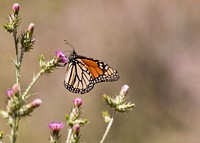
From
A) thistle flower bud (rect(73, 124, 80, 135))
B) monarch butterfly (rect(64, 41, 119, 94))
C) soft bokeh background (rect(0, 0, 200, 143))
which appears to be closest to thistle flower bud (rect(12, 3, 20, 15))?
monarch butterfly (rect(64, 41, 119, 94))

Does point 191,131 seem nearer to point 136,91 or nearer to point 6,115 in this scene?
point 136,91

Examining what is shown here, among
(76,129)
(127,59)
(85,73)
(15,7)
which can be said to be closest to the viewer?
(76,129)

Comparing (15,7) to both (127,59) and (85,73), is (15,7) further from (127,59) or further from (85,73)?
(127,59)

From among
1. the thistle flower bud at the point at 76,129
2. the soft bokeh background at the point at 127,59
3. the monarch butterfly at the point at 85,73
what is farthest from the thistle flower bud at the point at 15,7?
the soft bokeh background at the point at 127,59

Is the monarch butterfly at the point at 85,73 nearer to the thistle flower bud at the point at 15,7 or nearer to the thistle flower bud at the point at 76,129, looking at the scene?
the thistle flower bud at the point at 15,7

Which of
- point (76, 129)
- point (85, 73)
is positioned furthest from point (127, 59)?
point (76, 129)

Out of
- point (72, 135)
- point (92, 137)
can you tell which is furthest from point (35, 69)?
point (72, 135)

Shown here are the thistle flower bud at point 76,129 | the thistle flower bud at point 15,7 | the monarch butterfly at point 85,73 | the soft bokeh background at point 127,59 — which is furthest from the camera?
the soft bokeh background at point 127,59

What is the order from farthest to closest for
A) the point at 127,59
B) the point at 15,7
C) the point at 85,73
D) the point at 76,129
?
Result: 1. the point at 127,59
2. the point at 85,73
3. the point at 15,7
4. the point at 76,129
